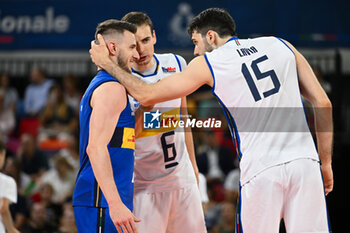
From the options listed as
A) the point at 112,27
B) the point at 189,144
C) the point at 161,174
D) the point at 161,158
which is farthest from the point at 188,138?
the point at 112,27

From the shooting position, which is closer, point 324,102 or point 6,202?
point 324,102

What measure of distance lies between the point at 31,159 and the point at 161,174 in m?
5.68

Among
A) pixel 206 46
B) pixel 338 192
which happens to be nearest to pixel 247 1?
pixel 338 192

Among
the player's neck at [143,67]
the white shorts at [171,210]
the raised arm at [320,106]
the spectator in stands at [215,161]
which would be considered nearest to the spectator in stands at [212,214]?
the spectator in stands at [215,161]

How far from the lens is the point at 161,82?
399 cm

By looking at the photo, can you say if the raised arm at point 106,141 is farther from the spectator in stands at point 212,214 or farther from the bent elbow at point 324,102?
the spectator in stands at point 212,214

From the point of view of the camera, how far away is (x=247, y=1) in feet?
31.8

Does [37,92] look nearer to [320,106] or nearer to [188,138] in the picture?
[188,138]

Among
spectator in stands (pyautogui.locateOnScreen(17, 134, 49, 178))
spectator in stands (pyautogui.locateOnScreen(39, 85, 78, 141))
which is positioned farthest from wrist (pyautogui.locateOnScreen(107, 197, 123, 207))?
spectator in stands (pyautogui.locateOnScreen(39, 85, 78, 141))

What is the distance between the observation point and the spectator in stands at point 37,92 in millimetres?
10789

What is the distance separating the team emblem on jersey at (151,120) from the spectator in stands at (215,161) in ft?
14.7

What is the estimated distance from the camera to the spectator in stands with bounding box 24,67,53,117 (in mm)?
10789

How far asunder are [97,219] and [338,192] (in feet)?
21.4

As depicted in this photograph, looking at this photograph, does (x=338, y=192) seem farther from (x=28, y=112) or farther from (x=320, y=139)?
(x=28, y=112)
